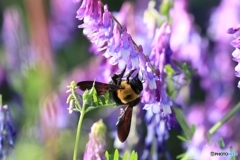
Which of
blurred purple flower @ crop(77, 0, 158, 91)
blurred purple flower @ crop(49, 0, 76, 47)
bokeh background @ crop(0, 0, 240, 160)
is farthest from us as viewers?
blurred purple flower @ crop(49, 0, 76, 47)

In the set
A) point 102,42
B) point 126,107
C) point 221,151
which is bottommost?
point 221,151

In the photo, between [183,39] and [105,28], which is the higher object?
[183,39]

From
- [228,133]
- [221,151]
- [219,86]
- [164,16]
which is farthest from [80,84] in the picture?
[219,86]

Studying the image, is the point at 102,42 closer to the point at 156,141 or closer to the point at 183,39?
the point at 156,141

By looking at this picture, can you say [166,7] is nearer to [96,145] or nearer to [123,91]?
[123,91]

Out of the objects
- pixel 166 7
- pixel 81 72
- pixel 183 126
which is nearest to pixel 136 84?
pixel 183 126

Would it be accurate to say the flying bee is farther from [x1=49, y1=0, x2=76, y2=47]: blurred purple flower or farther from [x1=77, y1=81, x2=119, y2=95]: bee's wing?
[x1=49, y1=0, x2=76, y2=47]: blurred purple flower

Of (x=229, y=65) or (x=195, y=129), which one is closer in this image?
(x=195, y=129)

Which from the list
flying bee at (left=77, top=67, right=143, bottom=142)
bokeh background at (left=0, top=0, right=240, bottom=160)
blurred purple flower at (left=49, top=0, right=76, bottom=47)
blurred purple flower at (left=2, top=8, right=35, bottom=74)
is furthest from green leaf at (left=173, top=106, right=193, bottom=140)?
blurred purple flower at (left=49, top=0, right=76, bottom=47)

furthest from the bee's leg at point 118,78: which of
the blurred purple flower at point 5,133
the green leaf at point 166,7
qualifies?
the green leaf at point 166,7
